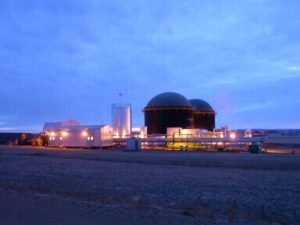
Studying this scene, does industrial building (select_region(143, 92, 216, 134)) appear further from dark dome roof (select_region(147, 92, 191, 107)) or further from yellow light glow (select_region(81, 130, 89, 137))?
yellow light glow (select_region(81, 130, 89, 137))

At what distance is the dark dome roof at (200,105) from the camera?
78.6 meters

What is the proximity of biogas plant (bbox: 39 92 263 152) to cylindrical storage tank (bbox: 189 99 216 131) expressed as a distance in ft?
32.1

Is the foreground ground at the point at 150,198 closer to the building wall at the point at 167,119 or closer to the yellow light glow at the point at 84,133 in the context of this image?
the yellow light glow at the point at 84,133

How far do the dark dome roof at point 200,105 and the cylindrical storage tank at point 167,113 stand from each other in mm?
11250

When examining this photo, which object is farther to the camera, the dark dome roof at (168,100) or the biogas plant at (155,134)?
the dark dome roof at (168,100)

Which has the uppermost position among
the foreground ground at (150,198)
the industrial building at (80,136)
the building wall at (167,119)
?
the building wall at (167,119)

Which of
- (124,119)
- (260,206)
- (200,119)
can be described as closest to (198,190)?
(260,206)

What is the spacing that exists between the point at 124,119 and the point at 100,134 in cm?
1011

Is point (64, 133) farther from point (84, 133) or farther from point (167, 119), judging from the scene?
point (167, 119)

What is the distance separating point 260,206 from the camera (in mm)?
13836

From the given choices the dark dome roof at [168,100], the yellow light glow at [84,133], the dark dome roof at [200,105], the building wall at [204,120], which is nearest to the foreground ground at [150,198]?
the yellow light glow at [84,133]

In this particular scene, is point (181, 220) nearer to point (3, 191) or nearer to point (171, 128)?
point (3, 191)

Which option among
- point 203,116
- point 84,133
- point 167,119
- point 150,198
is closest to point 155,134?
point 167,119

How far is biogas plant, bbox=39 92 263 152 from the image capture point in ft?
174
